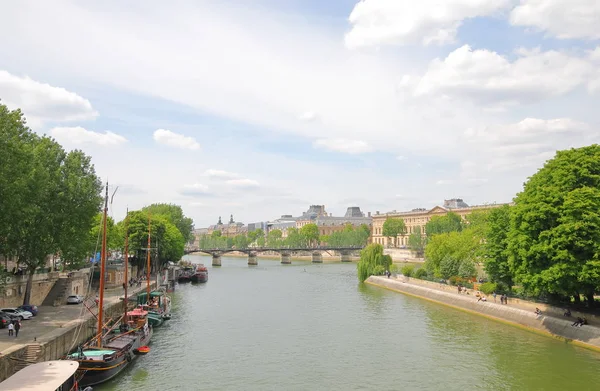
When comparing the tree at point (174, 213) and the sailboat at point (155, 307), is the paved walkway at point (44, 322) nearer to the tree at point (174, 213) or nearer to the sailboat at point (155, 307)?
the sailboat at point (155, 307)

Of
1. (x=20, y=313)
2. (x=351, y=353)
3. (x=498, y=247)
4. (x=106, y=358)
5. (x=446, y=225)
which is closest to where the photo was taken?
(x=106, y=358)

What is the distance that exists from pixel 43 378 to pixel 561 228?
36.9 metres

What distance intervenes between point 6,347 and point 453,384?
2781 centimetres

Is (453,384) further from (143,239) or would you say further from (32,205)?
(143,239)

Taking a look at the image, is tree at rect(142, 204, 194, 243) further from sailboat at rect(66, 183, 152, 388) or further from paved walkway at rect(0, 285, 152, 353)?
sailboat at rect(66, 183, 152, 388)

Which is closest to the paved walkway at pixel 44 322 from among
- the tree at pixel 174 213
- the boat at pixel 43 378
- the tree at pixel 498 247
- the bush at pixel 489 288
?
the boat at pixel 43 378

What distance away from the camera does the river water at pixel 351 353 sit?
3284cm

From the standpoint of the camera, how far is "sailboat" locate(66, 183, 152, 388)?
31.3 m

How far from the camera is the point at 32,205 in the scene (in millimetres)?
41156

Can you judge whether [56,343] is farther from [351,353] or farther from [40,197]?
Answer: [351,353]

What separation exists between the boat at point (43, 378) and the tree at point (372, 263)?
67443 millimetres

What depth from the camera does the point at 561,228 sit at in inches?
1563

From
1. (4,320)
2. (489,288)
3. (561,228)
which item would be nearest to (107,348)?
(4,320)

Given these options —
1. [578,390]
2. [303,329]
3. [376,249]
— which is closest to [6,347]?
[303,329]
